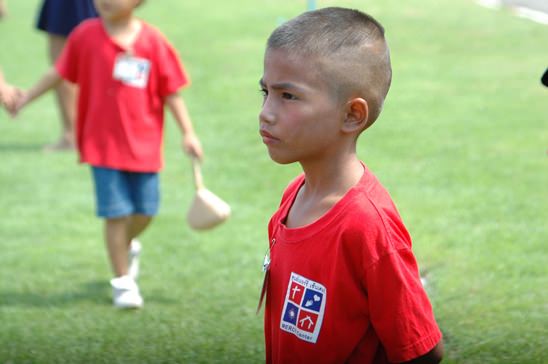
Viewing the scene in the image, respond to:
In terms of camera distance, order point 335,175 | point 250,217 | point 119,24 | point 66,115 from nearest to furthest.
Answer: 1. point 335,175
2. point 119,24
3. point 250,217
4. point 66,115

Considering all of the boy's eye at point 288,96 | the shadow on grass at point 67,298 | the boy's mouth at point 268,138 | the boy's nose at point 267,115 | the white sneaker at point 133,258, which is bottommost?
the shadow on grass at point 67,298

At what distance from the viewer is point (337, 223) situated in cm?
251

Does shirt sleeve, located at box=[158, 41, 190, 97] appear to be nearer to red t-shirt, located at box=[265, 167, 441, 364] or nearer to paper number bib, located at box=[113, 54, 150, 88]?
paper number bib, located at box=[113, 54, 150, 88]

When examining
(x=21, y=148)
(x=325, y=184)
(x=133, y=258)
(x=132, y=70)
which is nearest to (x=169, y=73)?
(x=132, y=70)

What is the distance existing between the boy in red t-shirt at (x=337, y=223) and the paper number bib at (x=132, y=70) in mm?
2629

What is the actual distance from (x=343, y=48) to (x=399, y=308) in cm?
66

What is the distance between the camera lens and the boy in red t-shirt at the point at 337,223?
247cm

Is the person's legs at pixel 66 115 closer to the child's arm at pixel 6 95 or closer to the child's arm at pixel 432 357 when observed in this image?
the child's arm at pixel 6 95

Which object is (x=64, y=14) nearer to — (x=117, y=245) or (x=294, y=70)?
(x=117, y=245)

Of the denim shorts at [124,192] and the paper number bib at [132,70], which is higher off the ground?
the paper number bib at [132,70]

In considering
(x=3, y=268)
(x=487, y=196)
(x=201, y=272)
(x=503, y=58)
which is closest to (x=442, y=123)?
(x=487, y=196)

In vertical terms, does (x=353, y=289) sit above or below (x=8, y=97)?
above

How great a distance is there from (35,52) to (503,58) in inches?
242

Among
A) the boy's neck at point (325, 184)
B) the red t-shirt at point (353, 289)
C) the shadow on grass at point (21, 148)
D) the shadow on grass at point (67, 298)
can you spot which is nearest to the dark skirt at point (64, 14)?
the shadow on grass at point (21, 148)
